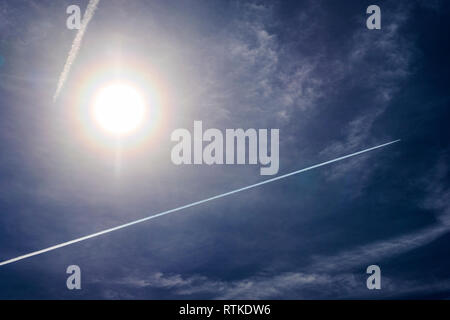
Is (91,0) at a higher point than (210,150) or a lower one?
higher
